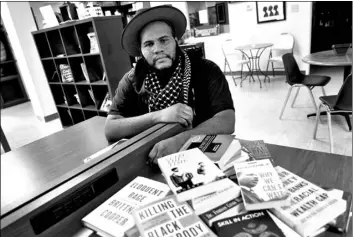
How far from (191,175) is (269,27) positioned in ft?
17.4

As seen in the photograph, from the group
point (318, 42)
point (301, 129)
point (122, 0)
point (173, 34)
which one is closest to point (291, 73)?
point (301, 129)

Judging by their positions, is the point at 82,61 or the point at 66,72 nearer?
the point at 82,61

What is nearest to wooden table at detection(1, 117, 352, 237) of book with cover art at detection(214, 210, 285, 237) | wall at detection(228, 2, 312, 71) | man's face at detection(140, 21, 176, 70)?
book with cover art at detection(214, 210, 285, 237)

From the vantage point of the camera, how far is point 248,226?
1.92 ft

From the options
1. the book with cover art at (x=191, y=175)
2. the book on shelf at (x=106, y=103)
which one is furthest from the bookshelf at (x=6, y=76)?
the book on shelf at (x=106, y=103)

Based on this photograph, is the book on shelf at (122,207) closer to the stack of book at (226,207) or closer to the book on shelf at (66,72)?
the stack of book at (226,207)

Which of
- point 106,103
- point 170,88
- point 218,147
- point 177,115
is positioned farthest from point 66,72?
point 218,147

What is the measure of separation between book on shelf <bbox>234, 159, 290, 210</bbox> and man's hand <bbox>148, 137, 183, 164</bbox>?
27cm

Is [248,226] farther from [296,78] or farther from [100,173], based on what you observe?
[296,78]

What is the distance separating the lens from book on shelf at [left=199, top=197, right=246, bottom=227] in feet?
2.01

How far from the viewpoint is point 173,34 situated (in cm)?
147

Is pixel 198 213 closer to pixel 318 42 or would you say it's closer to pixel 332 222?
pixel 332 222

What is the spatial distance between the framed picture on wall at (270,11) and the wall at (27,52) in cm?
423

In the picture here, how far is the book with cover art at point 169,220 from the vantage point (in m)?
0.57
